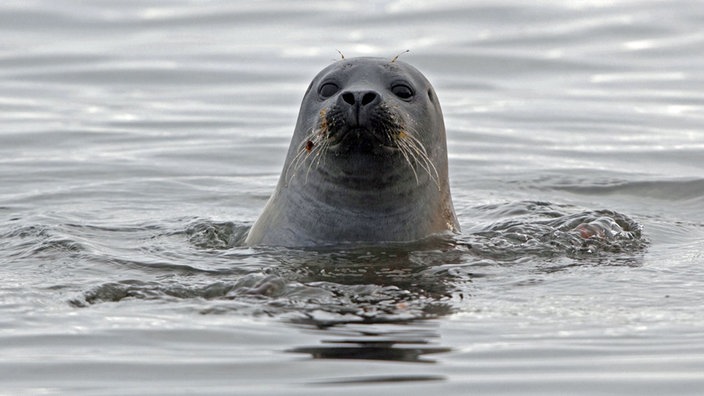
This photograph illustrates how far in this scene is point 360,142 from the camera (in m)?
7.10

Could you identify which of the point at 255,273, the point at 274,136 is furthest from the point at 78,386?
the point at 274,136

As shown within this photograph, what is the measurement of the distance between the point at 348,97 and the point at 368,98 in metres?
0.09

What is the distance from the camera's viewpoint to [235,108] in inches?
524

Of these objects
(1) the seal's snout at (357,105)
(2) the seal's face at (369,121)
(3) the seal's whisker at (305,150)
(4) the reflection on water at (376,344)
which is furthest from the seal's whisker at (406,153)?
(4) the reflection on water at (376,344)

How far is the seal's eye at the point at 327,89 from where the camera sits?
749 cm

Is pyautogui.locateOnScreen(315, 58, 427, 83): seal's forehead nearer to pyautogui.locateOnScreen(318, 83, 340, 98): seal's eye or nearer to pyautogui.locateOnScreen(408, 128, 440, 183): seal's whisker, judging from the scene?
pyautogui.locateOnScreen(318, 83, 340, 98): seal's eye

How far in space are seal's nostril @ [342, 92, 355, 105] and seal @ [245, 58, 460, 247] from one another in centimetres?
9

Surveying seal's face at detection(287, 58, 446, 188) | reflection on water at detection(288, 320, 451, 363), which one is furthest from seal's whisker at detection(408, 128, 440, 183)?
reflection on water at detection(288, 320, 451, 363)

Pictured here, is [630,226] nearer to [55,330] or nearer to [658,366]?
[658,366]

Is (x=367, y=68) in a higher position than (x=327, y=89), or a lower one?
higher

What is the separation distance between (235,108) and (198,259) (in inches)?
247

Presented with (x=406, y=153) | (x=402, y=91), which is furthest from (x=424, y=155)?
(x=402, y=91)

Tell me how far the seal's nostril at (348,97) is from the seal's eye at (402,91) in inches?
21.2

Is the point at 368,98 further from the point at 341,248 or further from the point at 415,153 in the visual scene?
the point at 341,248
